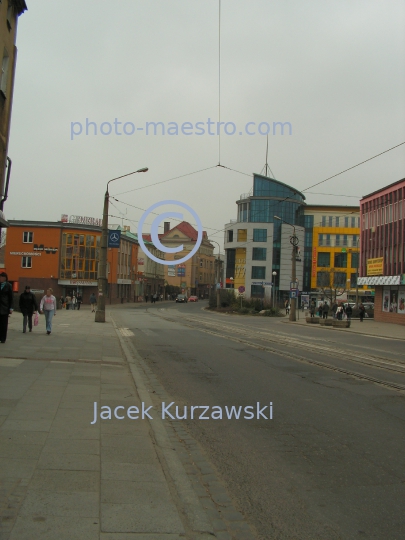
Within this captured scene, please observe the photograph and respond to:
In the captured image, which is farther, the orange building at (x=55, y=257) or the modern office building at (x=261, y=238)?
the modern office building at (x=261, y=238)

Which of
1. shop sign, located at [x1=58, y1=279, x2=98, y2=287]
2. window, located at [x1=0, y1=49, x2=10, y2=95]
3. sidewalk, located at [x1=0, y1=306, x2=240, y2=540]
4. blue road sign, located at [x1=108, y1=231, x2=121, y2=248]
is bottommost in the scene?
sidewalk, located at [x1=0, y1=306, x2=240, y2=540]

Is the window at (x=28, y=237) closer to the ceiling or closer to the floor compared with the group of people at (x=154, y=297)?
Result: closer to the ceiling

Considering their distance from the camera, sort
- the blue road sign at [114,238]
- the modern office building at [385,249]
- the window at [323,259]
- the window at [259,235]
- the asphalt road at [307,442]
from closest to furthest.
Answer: the asphalt road at [307,442] < the blue road sign at [114,238] < the modern office building at [385,249] < the window at [259,235] < the window at [323,259]

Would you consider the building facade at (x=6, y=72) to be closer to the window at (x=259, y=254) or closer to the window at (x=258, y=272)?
the window at (x=259, y=254)

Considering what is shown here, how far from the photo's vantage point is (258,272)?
7662cm

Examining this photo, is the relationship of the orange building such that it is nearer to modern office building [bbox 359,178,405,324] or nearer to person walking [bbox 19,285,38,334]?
modern office building [bbox 359,178,405,324]

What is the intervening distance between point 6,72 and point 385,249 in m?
35.0

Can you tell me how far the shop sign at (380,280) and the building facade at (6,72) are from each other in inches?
1226

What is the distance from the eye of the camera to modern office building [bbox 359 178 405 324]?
43.1 metres

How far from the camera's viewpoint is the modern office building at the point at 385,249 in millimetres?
43128

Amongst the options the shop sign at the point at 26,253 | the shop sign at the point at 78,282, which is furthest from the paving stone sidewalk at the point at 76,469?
the shop sign at the point at 26,253

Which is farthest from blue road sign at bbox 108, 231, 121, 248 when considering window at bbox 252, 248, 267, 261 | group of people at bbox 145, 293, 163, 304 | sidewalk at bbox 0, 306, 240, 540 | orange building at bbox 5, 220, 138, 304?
window at bbox 252, 248, 267, 261

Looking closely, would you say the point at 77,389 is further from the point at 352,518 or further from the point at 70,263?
the point at 70,263

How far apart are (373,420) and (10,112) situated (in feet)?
59.3
